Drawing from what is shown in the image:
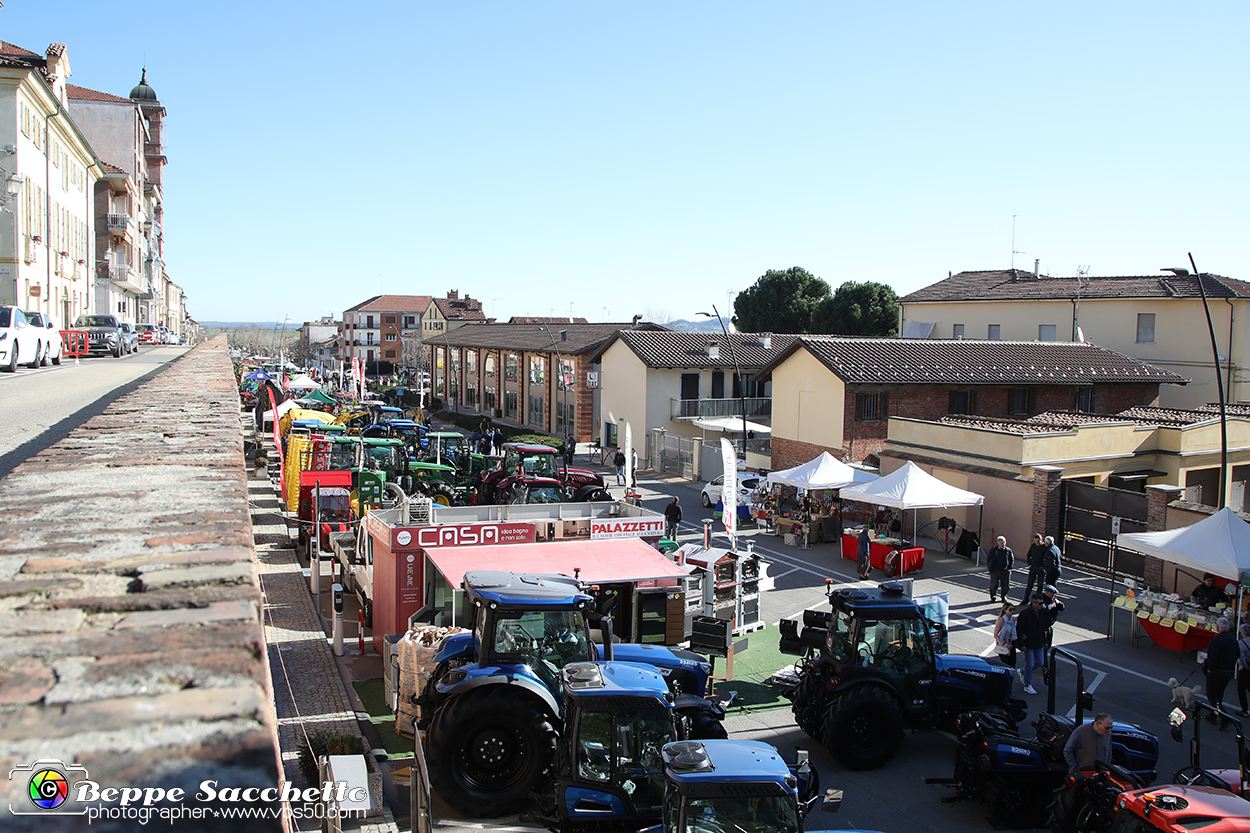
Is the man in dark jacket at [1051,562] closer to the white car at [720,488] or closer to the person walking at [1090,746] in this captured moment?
the person walking at [1090,746]

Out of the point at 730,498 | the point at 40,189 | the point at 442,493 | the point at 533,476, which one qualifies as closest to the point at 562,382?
the point at 533,476

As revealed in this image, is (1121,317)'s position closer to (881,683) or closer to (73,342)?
(881,683)

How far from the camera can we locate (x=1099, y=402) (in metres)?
34.2

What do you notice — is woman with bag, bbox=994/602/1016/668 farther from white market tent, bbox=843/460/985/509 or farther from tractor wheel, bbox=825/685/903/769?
white market tent, bbox=843/460/985/509

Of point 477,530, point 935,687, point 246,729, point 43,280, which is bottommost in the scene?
point 935,687

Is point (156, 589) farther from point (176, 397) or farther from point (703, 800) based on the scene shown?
point (176, 397)

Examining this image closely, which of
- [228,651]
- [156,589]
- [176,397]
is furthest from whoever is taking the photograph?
[176,397]

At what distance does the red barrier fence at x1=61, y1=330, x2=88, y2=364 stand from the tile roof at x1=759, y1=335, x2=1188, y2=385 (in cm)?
2244

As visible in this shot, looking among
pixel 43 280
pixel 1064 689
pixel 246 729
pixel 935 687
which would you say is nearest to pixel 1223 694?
pixel 1064 689

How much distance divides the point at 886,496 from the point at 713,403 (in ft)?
65.7

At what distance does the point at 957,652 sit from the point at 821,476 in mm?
8992

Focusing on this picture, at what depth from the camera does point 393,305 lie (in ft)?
410

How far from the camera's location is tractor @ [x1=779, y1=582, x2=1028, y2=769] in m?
10.6

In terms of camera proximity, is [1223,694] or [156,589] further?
[1223,694]
